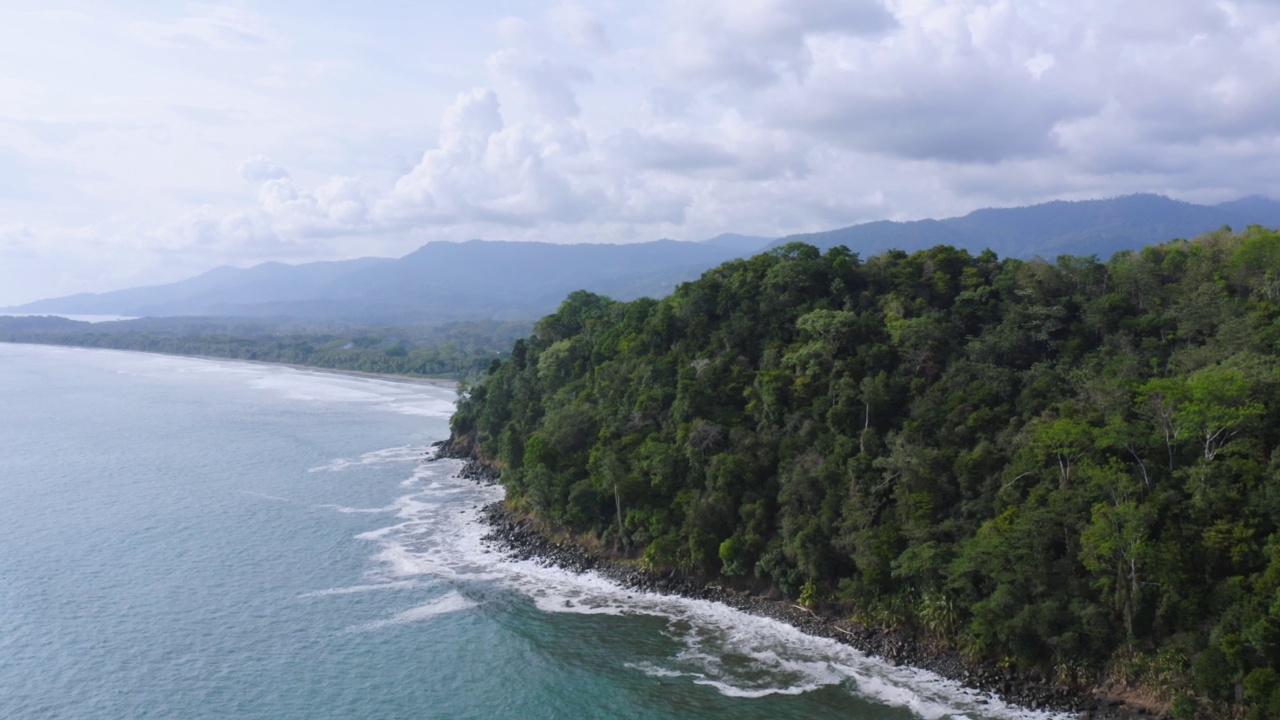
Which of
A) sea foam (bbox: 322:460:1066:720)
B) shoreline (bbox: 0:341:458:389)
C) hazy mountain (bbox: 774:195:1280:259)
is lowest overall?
sea foam (bbox: 322:460:1066:720)

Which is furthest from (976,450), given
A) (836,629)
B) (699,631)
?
(699,631)

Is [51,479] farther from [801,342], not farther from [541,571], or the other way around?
[801,342]

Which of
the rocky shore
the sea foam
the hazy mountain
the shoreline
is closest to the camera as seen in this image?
the rocky shore

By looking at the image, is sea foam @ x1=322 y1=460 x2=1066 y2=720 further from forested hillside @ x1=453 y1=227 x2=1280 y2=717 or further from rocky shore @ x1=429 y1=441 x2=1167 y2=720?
forested hillside @ x1=453 y1=227 x2=1280 y2=717

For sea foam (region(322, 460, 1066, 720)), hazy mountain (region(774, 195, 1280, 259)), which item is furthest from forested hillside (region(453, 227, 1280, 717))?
hazy mountain (region(774, 195, 1280, 259))

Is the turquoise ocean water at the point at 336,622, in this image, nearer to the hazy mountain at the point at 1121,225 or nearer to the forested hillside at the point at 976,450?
the forested hillside at the point at 976,450

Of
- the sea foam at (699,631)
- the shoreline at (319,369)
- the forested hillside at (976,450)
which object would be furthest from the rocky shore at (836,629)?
the shoreline at (319,369)

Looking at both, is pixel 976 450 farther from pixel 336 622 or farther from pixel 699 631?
pixel 336 622
